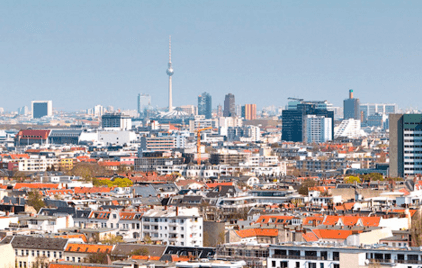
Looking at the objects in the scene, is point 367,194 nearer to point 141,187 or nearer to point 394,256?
point 141,187

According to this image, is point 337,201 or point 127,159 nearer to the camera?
point 337,201

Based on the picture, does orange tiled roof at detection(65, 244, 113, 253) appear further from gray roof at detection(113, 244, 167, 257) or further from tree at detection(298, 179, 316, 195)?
tree at detection(298, 179, 316, 195)

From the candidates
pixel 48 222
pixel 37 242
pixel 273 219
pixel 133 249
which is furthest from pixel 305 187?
pixel 133 249

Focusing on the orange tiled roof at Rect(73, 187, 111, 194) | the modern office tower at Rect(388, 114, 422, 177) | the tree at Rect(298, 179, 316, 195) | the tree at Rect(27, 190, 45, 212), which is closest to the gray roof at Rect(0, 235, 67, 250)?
the tree at Rect(27, 190, 45, 212)

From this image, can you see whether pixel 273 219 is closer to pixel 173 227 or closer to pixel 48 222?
pixel 173 227

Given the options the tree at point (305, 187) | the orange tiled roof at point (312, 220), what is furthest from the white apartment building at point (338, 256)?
the tree at point (305, 187)

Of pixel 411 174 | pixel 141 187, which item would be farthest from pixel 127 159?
pixel 141 187
